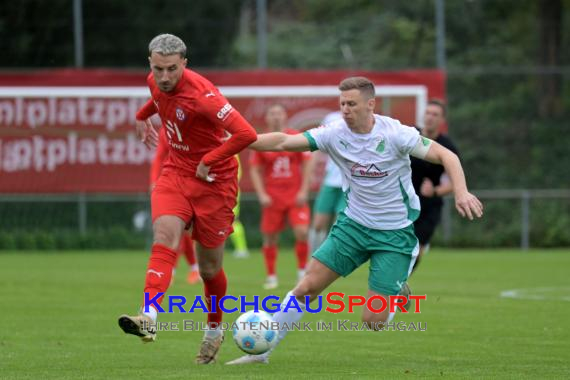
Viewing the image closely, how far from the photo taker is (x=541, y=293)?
44.4ft

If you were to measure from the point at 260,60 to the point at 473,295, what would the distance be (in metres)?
10.7

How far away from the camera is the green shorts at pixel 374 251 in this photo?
313 inches

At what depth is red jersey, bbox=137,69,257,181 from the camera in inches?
304

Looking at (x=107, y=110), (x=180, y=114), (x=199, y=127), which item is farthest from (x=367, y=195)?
(x=107, y=110)

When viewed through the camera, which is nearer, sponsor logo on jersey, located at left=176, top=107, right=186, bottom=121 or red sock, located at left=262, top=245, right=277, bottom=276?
sponsor logo on jersey, located at left=176, top=107, right=186, bottom=121

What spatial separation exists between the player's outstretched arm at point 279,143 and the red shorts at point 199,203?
52cm

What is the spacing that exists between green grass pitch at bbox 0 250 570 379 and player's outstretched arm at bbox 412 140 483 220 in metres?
1.16

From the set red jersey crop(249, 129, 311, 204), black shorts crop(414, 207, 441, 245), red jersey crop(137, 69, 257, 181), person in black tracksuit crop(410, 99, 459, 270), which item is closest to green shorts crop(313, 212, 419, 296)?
red jersey crop(137, 69, 257, 181)

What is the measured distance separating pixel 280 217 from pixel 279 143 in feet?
24.8

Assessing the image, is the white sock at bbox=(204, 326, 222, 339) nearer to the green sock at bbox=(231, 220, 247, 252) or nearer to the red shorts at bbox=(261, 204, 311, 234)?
the red shorts at bbox=(261, 204, 311, 234)

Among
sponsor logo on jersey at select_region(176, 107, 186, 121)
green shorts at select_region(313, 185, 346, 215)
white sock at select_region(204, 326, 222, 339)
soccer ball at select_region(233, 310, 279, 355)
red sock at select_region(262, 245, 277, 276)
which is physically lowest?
red sock at select_region(262, 245, 277, 276)

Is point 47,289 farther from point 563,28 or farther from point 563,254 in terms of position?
point 563,28

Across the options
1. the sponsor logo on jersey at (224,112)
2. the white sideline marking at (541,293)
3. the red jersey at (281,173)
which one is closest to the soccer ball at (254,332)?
the sponsor logo on jersey at (224,112)

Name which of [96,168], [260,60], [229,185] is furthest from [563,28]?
[229,185]
